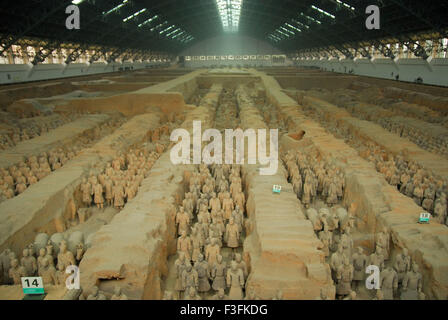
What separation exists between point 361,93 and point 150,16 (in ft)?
54.4

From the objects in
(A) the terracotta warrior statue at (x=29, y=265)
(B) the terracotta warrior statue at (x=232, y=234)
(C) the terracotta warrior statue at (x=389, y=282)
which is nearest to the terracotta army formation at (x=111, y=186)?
(A) the terracotta warrior statue at (x=29, y=265)

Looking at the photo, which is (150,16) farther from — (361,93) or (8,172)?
(8,172)

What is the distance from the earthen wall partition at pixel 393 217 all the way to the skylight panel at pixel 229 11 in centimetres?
2765

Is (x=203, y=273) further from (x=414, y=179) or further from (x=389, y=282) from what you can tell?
(x=414, y=179)

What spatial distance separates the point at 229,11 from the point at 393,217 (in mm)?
36441

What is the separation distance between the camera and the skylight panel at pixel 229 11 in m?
32.6

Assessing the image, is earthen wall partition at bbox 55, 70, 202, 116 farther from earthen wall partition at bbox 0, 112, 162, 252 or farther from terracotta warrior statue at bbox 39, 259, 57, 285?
terracotta warrior statue at bbox 39, 259, 57, 285

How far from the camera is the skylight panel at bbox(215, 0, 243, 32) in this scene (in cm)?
3262

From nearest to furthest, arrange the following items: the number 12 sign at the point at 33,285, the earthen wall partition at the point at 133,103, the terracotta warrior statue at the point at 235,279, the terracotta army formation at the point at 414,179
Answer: the number 12 sign at the point at 33,285 → the terracotta warrior statue at the point at 235,279 → the terracotta army formation at the point at 414,179 → the earthen wall partition at the point at 133,103

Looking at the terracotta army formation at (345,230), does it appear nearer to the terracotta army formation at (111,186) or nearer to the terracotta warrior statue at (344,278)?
the terracotta warrior statue at (344,278)

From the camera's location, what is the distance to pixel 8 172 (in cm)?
668

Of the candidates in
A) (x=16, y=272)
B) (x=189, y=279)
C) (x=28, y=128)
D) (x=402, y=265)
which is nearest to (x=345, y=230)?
(x=402, y=265)

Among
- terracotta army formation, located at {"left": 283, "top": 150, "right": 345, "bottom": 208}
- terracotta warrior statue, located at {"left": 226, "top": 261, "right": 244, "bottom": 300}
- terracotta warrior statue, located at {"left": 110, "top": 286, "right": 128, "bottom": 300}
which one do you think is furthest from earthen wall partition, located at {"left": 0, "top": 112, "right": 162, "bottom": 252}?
terracotta army formation, located at {"left": 283, "top": 150, "right": 345, "bottom": 208}

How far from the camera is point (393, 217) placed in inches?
190
